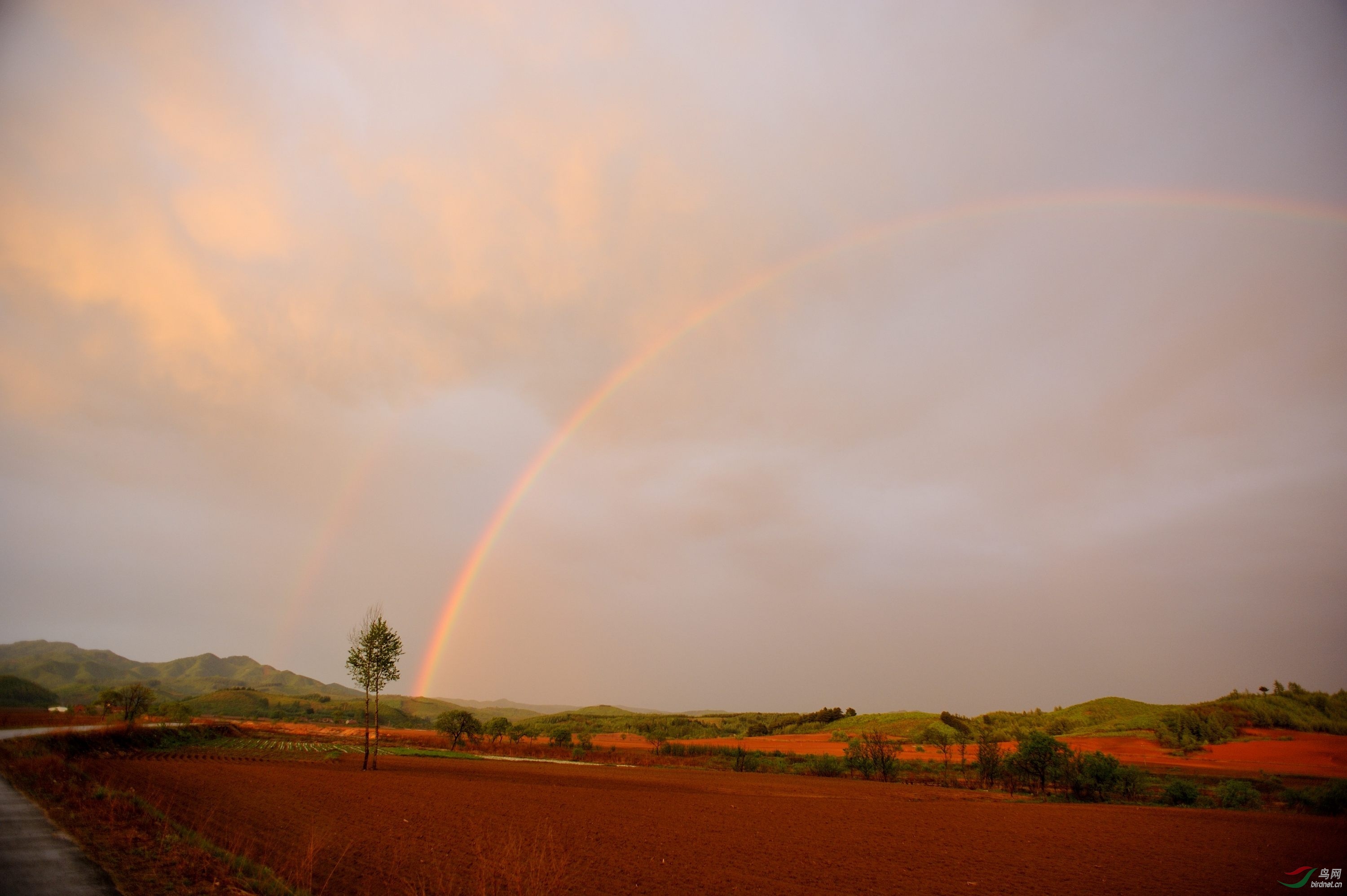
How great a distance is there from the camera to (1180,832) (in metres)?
20.3

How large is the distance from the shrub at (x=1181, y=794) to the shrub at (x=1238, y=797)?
96 centimetres

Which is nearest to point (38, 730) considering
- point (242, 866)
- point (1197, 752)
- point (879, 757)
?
point (242, 866)

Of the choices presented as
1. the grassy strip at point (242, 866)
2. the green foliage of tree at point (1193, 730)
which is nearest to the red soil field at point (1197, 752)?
the green foliage of tree at point (1193, 730)

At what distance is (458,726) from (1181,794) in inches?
2371

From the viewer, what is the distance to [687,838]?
1753 cm

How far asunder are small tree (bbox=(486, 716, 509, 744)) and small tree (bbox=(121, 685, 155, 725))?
3210 centimetres

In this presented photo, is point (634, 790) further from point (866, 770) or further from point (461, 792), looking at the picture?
point (866, 770)

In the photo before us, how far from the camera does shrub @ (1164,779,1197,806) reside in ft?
92.8

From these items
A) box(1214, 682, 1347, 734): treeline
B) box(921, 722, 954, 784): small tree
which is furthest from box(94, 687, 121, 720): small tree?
box(1214, 682, 1347, 734): treeline

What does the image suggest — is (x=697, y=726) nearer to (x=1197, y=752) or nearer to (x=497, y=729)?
(x=497, y=729)

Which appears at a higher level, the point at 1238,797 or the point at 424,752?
the point at 1238,797

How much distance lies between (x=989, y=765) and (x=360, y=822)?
37.2 meters

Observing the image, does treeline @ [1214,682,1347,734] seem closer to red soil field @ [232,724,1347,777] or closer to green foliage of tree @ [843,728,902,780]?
red soil field @ [232,724,1347,777]

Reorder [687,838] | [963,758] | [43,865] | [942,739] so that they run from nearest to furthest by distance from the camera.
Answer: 1. [43,865]
2. [687,838]
3. [963,758]
4. [942,739]
